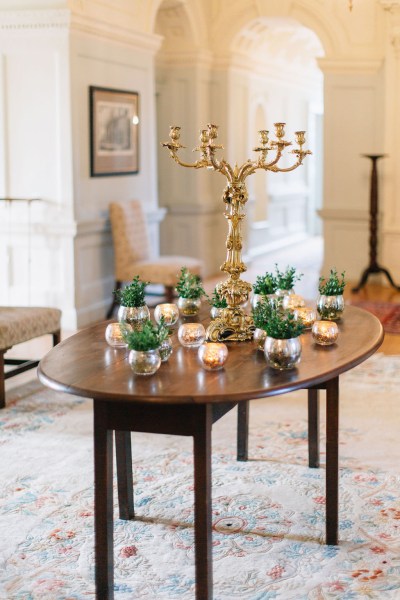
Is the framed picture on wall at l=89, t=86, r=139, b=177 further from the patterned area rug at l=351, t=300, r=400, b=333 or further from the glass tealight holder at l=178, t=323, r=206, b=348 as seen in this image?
the glass tealight holder at l=178, t=323, r=206, b=348

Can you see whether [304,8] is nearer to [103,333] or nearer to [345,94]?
[345,94]

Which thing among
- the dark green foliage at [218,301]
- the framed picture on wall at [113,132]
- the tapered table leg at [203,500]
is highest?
the framed picture on wall at [113,132]

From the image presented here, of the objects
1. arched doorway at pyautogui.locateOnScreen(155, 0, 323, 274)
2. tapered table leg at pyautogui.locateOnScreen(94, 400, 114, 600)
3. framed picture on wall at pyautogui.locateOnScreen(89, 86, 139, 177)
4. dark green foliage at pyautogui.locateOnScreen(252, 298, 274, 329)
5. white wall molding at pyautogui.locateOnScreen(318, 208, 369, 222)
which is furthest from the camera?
arched doorway at pyautogui.locateOnScreen(155, 0, 323, 274)

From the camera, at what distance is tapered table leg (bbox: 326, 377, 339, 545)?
3326 millimetres

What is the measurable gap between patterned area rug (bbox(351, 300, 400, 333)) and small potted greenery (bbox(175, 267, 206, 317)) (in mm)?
3736

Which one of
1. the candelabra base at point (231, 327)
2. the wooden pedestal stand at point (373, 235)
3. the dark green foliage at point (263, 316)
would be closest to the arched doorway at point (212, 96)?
the wooden pedestal stand at point (373, 235)

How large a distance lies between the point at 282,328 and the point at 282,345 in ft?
0.22

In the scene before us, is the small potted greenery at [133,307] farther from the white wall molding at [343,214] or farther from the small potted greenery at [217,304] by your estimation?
the white wall molding at [343,214]

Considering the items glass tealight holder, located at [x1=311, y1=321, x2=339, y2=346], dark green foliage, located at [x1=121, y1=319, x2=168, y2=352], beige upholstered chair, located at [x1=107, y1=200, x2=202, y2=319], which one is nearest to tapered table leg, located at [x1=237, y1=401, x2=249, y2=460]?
glass tealight holder, located at [x1=311, y1=321, x2=339, y2=346]

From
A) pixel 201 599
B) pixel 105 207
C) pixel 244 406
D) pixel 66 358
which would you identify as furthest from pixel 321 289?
pixel 105 207

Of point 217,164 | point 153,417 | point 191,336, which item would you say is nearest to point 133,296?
point 191,336

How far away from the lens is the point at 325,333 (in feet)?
10.9

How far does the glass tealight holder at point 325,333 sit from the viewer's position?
3309mm

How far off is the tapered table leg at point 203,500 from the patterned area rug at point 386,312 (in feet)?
15.6
